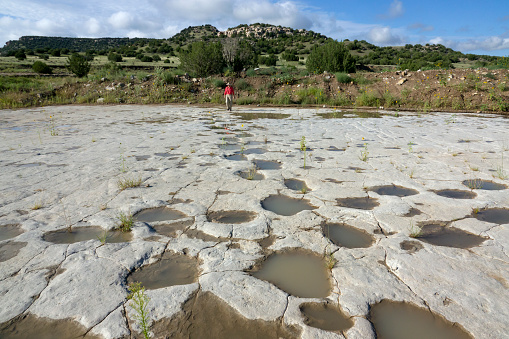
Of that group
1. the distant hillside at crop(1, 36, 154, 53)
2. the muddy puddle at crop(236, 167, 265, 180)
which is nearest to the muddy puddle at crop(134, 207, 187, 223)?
the muddy puddle at crop(236, 167, 265, 180)

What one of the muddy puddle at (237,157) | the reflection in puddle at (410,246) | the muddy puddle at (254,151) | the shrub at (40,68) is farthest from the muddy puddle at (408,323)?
the shrub at (40,68)

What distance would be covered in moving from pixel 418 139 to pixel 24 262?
6.99 metres

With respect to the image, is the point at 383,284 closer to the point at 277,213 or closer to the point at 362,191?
the point at 277,213

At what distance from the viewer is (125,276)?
2.30 metres

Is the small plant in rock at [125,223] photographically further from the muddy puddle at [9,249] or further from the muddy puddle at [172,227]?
the muddy puddle at [9,249]

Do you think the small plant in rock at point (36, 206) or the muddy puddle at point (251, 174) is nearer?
the small plant in rock at point (36, 206)

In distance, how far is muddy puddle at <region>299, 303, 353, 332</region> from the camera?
185cm

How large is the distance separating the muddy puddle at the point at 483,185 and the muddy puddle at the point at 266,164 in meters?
2.45

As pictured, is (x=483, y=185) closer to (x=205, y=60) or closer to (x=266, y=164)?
(x=266, y=164)

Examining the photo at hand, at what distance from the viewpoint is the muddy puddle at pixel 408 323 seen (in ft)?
5.90

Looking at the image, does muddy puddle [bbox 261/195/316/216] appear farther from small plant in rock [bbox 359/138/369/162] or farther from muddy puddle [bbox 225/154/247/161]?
small plant in rock [bbox 359/138/369/162]

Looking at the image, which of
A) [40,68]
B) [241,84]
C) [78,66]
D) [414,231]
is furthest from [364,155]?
[40,68]

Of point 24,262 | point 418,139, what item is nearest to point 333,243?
point 24,262

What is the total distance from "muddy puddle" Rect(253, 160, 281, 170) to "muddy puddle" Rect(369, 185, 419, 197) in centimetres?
151
